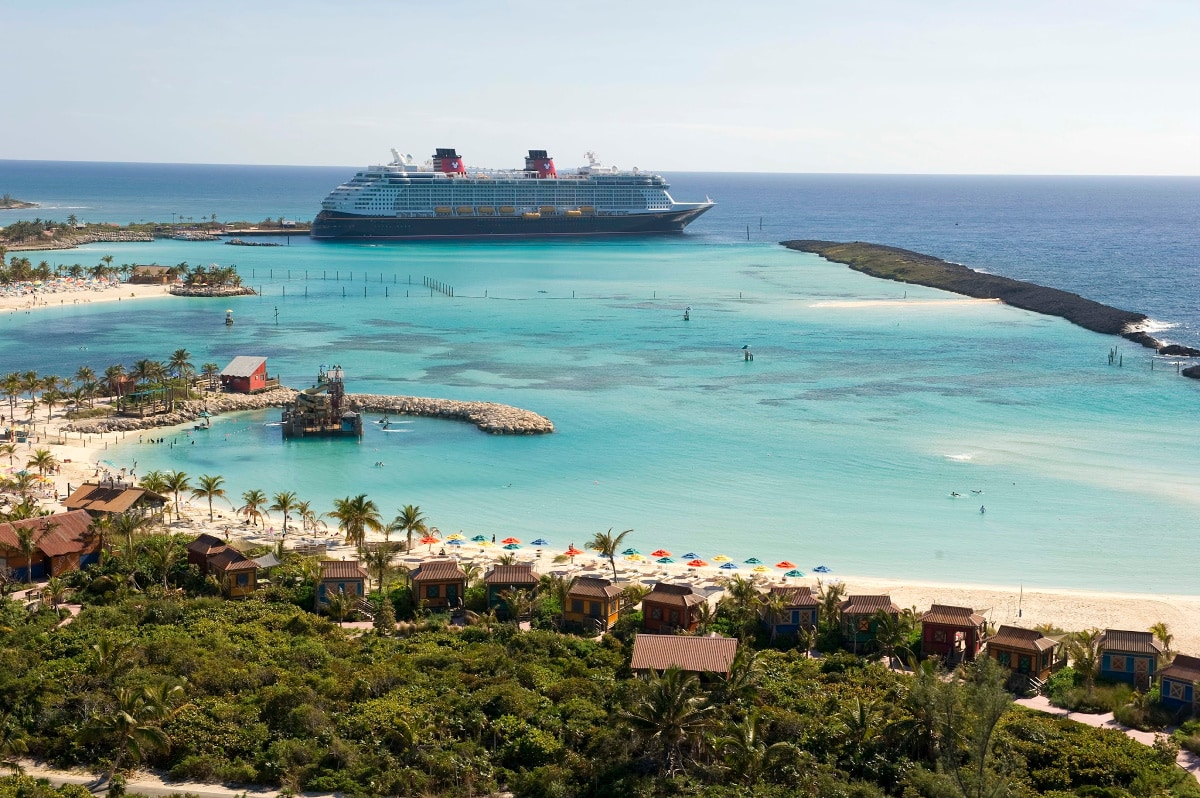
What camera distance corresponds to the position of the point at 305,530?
3641 centimetres

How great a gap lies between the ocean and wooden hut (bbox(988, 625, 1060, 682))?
6.81 meters

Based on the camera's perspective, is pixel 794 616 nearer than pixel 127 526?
Yes

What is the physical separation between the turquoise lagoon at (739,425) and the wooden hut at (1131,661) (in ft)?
23.9

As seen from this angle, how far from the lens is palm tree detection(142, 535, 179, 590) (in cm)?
3028

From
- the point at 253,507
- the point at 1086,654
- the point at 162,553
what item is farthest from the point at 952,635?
the point at 253,507

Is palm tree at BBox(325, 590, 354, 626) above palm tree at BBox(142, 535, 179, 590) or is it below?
below

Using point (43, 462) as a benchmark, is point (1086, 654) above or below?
below

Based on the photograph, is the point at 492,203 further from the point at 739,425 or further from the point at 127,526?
the point at 127,526

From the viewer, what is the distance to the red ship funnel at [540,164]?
146125 millimetres

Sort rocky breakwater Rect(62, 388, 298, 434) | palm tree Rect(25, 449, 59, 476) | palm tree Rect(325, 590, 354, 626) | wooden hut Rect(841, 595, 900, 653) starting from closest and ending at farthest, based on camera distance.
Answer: wooden hut Rect(841, 595, 900, 653)
palm tree Rect(325, 590, 354, 626)
palm tree Rect(25, 449, 59, 476)
rocky breakwater Rect(62, 388, 298, 434)

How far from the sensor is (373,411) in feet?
173

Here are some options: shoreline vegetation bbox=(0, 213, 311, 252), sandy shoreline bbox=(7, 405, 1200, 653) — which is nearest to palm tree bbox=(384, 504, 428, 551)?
sandy shoreline bbox=(7, 405, 1200, 653)

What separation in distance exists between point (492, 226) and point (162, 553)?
11318cm

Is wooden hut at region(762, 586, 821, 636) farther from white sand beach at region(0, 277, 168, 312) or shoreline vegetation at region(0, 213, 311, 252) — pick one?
shoreline vegetation at region(0, 213, 311, 252)
